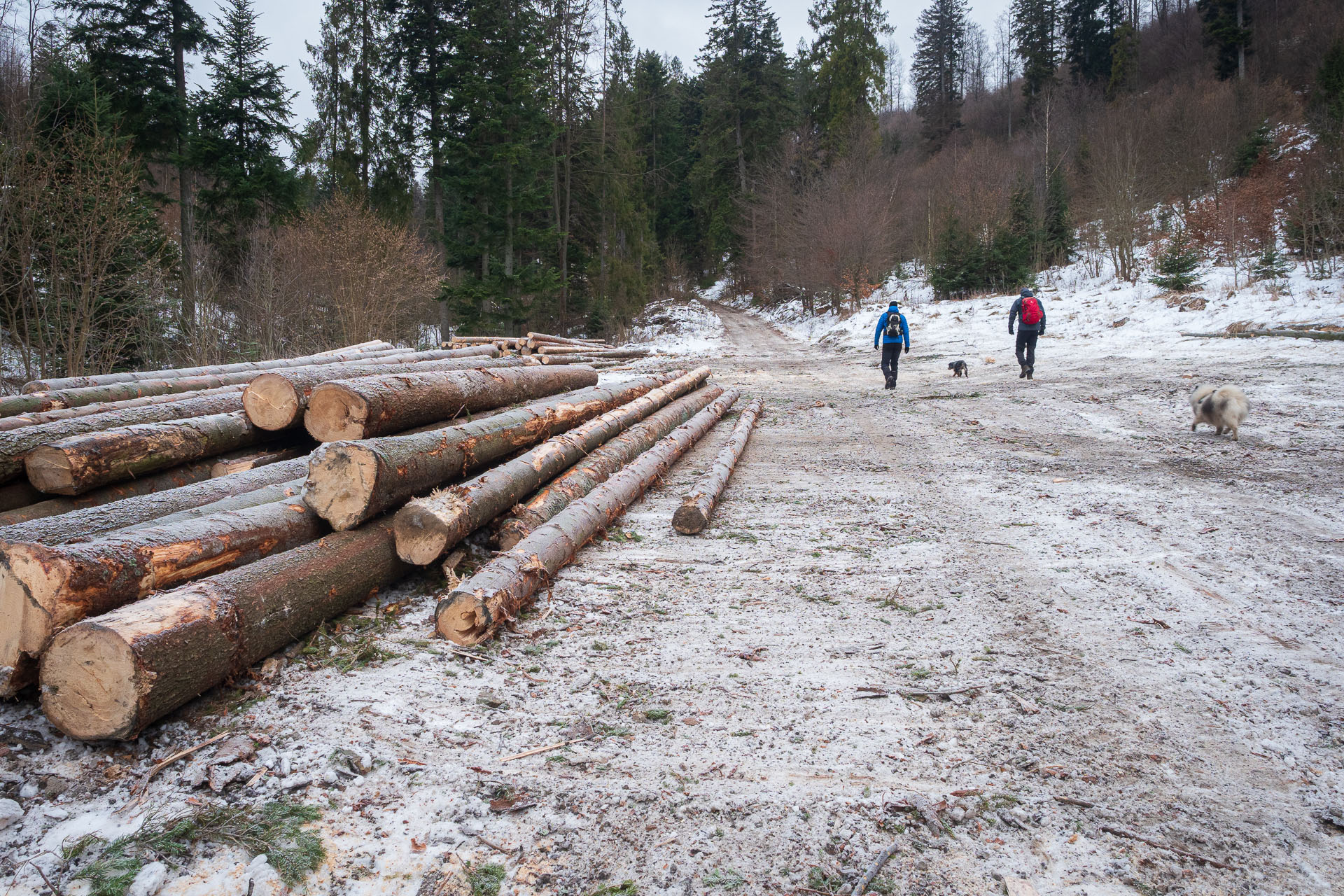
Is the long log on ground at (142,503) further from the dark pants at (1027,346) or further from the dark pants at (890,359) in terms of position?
the dark pants at (1027,346)

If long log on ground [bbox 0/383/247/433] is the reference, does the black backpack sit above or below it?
above

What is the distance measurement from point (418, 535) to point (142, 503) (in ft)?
5.81

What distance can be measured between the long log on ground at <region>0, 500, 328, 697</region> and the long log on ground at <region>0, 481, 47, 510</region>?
6.37 ft

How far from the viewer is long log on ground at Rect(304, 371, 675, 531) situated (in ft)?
14.0

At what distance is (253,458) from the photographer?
580cm

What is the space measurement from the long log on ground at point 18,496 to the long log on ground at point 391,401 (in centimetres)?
182

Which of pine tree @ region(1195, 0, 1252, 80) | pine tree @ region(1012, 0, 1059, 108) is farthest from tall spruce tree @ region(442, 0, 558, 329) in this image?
pine tree @ region(1012, 0, 1059, 108)

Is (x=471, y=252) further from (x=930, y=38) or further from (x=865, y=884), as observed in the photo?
(x=930, y=38)

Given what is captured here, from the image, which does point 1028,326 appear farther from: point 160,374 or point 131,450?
point 160,374

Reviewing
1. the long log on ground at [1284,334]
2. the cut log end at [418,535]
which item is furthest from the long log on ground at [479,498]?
the long log on ground at [1284,334]

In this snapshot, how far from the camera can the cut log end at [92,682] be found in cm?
273

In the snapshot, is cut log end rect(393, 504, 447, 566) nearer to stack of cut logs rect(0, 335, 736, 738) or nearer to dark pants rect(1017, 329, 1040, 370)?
stack of cut logs rect(0, 335, 736, 738)

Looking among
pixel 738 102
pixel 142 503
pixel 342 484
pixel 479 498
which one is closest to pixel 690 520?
pixel 479 498

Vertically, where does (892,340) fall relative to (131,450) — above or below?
above
